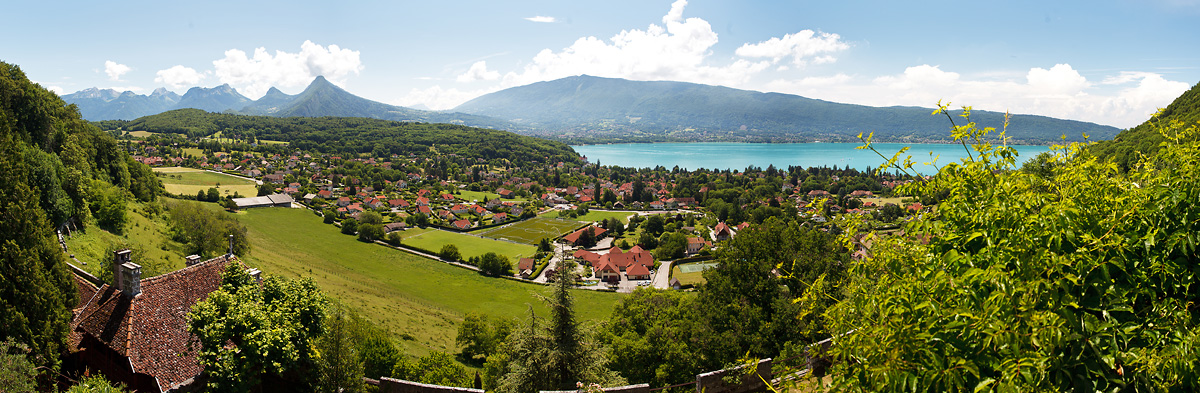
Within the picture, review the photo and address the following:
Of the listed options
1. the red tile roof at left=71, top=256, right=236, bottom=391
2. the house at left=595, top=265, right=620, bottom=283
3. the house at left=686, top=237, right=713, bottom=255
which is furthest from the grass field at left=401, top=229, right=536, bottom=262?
the red tile roof at left=71, top=256, right=236, bottom=391

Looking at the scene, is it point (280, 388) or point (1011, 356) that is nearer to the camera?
point (1011, 356)

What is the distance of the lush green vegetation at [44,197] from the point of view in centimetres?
918

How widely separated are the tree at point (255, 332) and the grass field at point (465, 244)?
38.7 meters

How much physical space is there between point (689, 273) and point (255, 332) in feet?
127

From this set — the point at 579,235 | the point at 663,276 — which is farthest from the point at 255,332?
the point at 579,235

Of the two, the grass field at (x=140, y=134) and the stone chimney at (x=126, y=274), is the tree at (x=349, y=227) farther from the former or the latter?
the grass field at (x=140, y=134)

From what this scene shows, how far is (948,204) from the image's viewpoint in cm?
368

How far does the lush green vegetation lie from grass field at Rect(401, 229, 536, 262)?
21357 mm

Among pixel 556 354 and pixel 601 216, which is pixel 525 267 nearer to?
pixel 601 216

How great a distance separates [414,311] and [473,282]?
38.9 feet

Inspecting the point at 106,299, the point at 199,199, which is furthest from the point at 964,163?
the point at 199,199

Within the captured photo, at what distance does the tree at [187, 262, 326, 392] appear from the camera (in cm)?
790

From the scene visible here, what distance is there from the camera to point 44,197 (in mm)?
18047

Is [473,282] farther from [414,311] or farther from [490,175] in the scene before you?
[490,175]
